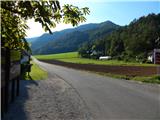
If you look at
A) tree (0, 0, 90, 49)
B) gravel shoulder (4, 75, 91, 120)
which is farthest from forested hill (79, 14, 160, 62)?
tree (0, 0, 90, 49)

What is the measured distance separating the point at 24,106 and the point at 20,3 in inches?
421

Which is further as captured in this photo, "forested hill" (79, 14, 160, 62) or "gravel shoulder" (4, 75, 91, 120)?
"forested hill" (79, 14, 160, 62)

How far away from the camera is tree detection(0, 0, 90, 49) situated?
16.5 ft

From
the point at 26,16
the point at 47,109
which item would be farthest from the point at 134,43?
the point at 26,16

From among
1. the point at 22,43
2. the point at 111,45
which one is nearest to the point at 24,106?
the point at 22,43

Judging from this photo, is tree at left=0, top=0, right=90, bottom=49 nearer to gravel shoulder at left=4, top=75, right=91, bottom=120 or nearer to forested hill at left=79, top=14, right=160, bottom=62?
gravel shoulder at left=4, top=75, right=91, bottom=120

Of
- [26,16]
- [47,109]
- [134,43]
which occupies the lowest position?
[47,109]

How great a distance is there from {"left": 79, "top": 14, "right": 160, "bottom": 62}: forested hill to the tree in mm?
117811

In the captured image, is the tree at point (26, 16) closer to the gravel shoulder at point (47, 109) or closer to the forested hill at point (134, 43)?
the gravel shoulder at point (47, 109)

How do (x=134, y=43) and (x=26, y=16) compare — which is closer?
(x=26, y=16)

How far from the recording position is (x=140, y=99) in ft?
59.2

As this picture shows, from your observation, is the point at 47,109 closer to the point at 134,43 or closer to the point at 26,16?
the point at 26,16

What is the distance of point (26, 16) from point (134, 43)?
14297cm

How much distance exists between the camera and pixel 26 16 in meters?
5.18
